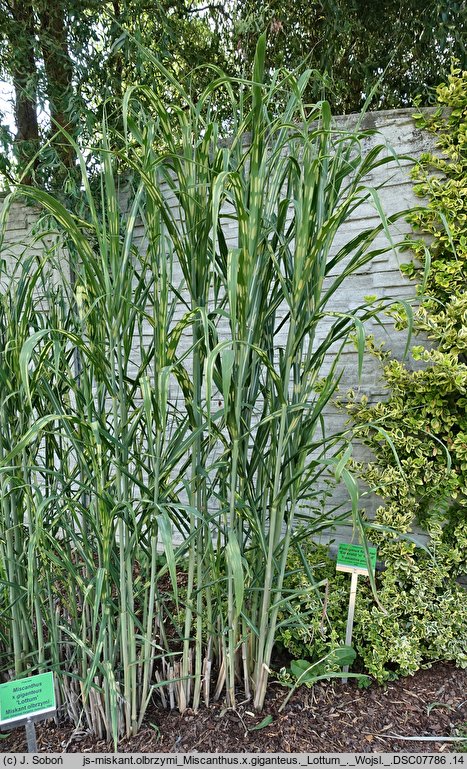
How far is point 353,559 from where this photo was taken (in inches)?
55.5

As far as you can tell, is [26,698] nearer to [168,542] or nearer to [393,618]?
[168,542]

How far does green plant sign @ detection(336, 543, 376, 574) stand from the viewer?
4.60 ft

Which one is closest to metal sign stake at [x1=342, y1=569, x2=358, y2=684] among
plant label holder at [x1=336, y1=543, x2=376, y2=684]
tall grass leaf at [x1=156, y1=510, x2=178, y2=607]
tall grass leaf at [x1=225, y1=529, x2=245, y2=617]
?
plant label holder at [x1=336, y1=543, x2=376, y2=684]

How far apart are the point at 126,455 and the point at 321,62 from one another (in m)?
2.02

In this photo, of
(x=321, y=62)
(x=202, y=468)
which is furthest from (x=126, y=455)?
(x=321, y=62)

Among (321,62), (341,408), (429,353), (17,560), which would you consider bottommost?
(17,560)

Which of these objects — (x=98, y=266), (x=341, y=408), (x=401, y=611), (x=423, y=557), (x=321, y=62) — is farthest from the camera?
(x=321, y=62)

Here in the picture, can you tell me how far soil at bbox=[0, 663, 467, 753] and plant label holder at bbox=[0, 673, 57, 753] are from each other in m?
0.16

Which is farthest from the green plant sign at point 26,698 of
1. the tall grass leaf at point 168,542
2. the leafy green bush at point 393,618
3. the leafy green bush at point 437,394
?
the leafy green bush at point 437,394

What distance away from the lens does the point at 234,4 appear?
2.34 m

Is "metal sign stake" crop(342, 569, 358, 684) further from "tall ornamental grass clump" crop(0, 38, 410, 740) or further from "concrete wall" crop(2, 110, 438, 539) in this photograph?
"concrete wall" crop(2, 110, 438, 539)
